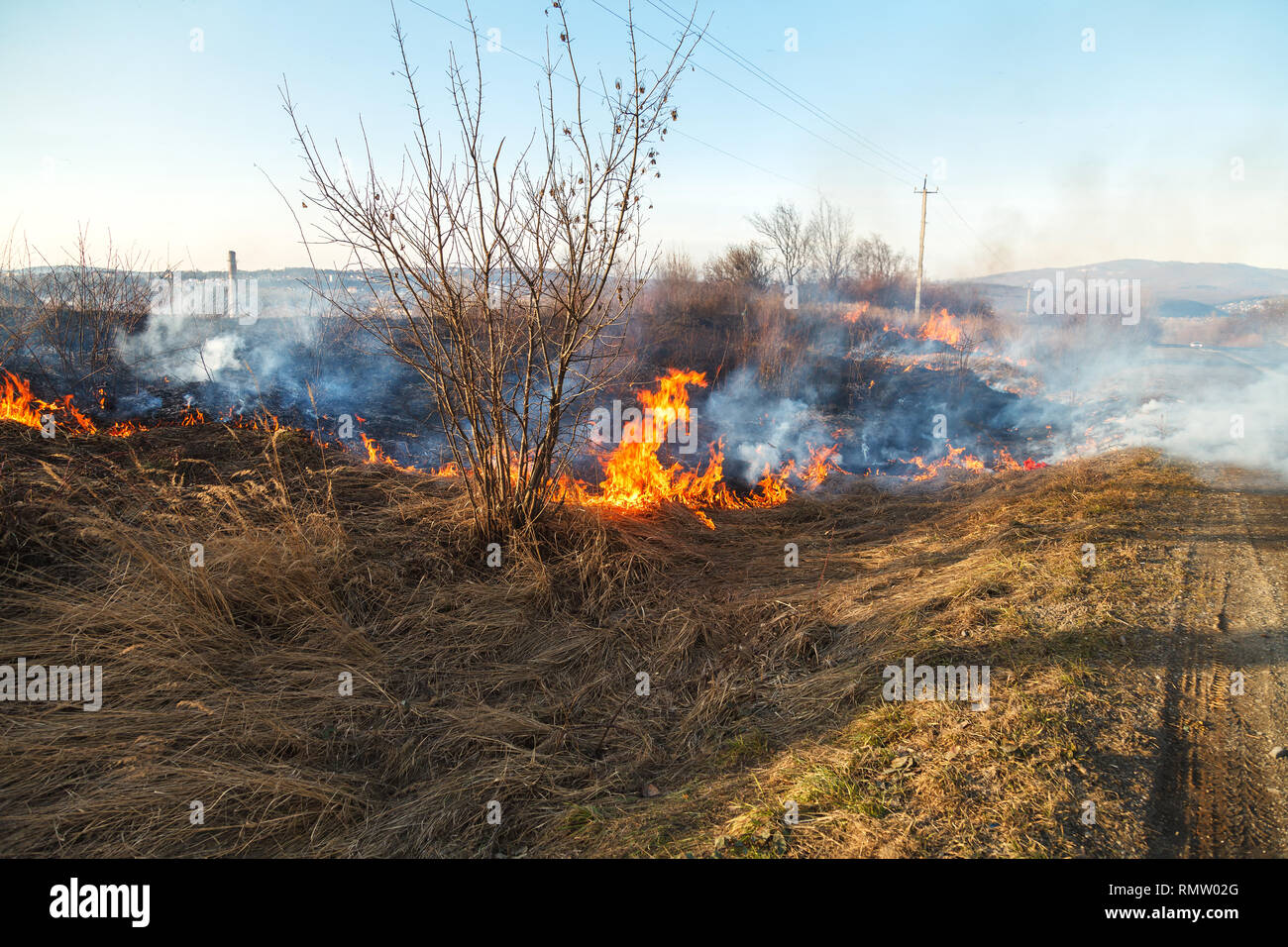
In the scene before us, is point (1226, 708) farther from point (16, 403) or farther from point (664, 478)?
point (16, 403)

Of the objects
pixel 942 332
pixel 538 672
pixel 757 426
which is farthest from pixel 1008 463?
pixel 538 672

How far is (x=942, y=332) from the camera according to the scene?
66.6 feet

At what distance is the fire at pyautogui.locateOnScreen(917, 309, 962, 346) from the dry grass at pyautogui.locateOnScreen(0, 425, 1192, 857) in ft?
49.4

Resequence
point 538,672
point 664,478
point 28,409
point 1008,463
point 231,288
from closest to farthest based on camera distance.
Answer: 1. point 538,672
2. point 28,409
3. point 664,478
4. point 1008,463
5. point 231,288

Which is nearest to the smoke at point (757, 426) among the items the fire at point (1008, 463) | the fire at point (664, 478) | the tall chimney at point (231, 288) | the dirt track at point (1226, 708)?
the fire at point (664, 478)

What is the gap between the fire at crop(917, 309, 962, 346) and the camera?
64.1ft

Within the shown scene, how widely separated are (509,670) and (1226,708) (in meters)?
3.59

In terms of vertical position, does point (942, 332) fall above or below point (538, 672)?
above

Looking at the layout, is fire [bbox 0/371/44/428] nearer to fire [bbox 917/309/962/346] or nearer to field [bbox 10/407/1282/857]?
field [bbox 10/407/1282/857]

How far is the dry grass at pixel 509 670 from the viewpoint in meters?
2.48

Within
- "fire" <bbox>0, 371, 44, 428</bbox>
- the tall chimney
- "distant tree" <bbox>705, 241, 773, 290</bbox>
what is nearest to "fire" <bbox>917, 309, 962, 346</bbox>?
"distant tree" <bbox>705, 241, 773, 290</bbox>

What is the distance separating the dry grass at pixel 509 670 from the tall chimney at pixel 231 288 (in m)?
9.34
